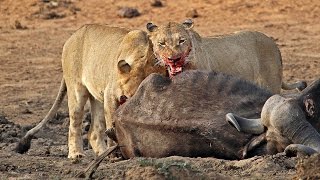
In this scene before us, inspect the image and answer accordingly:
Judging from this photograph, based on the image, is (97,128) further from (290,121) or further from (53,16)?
(53,16)

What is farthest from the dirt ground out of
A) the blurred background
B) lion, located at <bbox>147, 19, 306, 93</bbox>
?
lion, located at <bbox>147, 19, 306, 93</bbox>

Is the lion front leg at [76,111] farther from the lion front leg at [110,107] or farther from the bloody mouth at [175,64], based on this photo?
the bloody mouth at [175,64]

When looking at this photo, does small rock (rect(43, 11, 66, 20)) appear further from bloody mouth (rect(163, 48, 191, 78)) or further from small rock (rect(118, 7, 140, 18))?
bloody mouth (rect(163, 48, 191, 78))

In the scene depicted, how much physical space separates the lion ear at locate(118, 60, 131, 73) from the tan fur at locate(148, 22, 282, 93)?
239 mm

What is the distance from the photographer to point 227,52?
35.3ft

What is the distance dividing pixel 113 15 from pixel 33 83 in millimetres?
3592

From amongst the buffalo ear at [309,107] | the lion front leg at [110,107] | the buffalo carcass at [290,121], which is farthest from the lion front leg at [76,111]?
the buffalo ear at [309,107]

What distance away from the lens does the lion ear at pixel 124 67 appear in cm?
899

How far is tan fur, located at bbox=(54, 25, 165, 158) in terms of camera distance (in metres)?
9.00

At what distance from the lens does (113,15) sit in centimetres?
1762

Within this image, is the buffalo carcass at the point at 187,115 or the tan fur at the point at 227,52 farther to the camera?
the tan fur at the point at 227,52

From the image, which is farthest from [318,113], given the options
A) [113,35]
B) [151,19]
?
[151,19]

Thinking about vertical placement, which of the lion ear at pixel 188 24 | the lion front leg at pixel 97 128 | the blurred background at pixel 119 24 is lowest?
the blurred background at pixel 119 24

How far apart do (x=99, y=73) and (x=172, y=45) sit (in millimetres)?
1182
